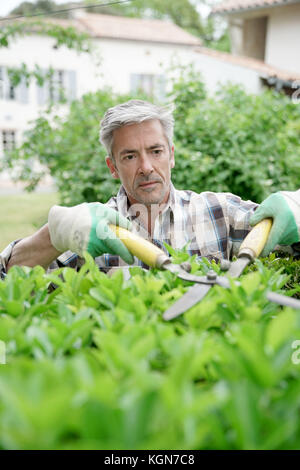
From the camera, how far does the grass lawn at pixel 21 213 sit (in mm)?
9393

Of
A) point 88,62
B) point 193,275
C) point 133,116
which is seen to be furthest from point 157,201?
point 88,62

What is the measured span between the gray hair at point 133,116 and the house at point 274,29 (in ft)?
31.5

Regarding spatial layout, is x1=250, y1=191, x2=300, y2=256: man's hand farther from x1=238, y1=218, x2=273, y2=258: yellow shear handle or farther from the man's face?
the man's face

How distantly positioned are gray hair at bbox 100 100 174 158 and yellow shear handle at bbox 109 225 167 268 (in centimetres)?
97

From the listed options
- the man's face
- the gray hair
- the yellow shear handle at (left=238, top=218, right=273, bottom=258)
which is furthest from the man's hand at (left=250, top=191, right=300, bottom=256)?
the gray hair

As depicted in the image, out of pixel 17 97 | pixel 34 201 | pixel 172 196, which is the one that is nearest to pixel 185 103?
pixel 172 196

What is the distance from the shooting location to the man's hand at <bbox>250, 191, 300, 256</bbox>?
159 cm

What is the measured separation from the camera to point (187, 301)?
41.5 inches

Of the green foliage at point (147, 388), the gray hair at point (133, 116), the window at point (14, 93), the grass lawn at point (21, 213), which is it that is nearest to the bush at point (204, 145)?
the grass lawn at point (21, 213)

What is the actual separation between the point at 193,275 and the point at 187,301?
0.19 metres

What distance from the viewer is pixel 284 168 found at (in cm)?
548

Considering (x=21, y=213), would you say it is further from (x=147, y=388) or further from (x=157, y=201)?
(x=147, y=388)

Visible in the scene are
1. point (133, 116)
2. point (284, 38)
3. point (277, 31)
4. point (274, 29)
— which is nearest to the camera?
point (133, 116)

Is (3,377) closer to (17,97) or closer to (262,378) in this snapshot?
(262,378)
